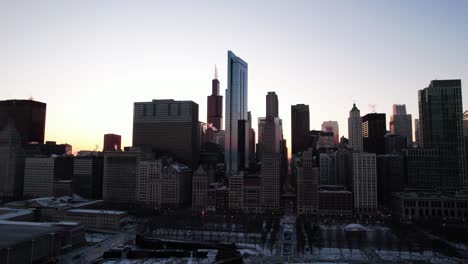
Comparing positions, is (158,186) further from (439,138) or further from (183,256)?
(439,138)

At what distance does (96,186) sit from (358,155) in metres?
129

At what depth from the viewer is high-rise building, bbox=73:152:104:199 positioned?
18650cm

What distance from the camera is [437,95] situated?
182 metres

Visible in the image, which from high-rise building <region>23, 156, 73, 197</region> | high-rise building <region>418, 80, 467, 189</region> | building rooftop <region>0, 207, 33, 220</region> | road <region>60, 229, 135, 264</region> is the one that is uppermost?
high-rise building <region>418, 80, 467, 189</region>

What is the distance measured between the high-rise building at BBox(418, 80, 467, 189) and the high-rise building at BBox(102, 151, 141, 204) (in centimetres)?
14325

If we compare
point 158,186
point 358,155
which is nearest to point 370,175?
point 358,155

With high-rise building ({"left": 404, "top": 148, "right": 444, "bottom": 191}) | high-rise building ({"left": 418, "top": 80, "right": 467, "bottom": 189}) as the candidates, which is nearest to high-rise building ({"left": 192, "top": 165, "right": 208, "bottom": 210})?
high-rise building ({"left": 404, "top": 148, "right": 444, "bottom": 191})

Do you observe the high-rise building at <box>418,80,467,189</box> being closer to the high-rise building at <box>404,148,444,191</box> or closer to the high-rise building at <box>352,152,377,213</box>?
the high-rise building at <box>404,148,444,191</box>

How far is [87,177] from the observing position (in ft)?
614

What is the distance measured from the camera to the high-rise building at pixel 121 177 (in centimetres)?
17288

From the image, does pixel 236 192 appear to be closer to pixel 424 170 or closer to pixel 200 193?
pixel 200 193

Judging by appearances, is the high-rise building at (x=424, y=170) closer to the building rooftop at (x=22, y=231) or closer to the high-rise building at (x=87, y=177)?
the building rooftop at (x=22, y=231)

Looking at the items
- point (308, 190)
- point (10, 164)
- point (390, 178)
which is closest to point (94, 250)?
point (308, 190)

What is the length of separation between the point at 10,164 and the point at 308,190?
149990 mm
